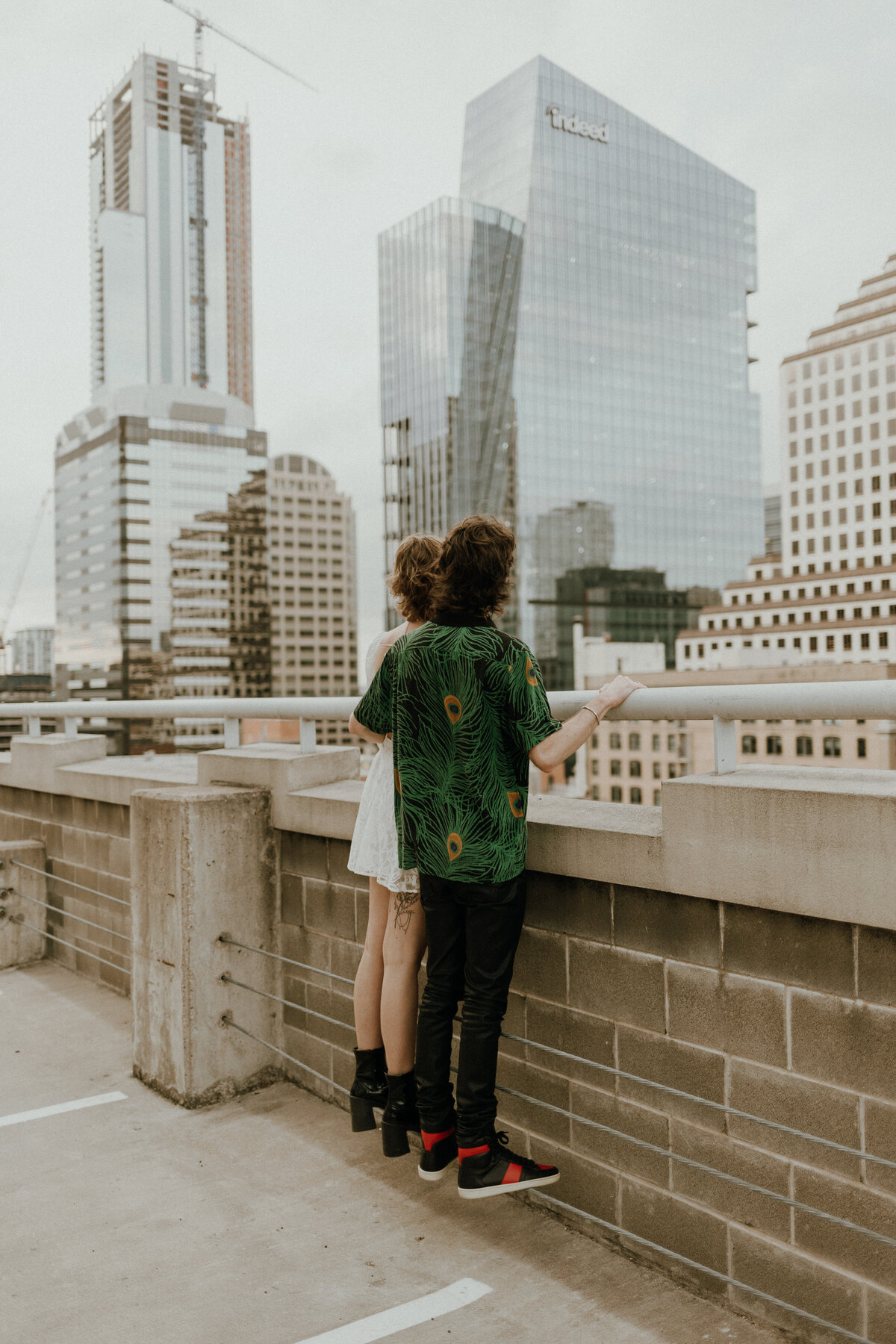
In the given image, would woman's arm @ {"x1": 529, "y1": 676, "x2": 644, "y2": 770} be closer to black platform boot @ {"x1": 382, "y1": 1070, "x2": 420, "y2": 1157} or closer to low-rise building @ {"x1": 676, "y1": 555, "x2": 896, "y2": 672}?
black platform boot @ {"x1": 382, "y1": 1070, "x2": 420, "y2": 1157}

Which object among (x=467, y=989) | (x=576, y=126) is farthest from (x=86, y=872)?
(x=576, y=126)

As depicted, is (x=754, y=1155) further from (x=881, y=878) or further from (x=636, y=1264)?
(x=881, y=878)

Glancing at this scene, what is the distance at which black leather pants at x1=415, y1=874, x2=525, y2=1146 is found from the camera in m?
2.86

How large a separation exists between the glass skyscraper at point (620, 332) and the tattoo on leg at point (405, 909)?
108549 mm

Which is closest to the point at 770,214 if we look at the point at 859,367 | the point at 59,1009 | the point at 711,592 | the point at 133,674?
the point at 711,592

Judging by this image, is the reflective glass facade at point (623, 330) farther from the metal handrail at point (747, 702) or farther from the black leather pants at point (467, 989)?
the black leather pants at point (467, 989)

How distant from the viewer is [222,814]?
442 centimetres

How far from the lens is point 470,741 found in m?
2.81

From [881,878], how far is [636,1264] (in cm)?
149

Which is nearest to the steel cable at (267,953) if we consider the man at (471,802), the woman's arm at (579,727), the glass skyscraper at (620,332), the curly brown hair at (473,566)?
the man at (471,802)

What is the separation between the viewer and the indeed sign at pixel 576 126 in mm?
123750


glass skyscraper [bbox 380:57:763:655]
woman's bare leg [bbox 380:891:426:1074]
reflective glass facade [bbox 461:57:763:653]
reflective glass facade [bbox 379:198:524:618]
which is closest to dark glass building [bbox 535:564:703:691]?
glass skyscraper [bbox 380:57:763:655]

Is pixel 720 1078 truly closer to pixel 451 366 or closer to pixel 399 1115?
pixel 399 1115

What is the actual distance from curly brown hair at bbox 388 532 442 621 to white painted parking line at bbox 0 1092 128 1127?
2774mm
